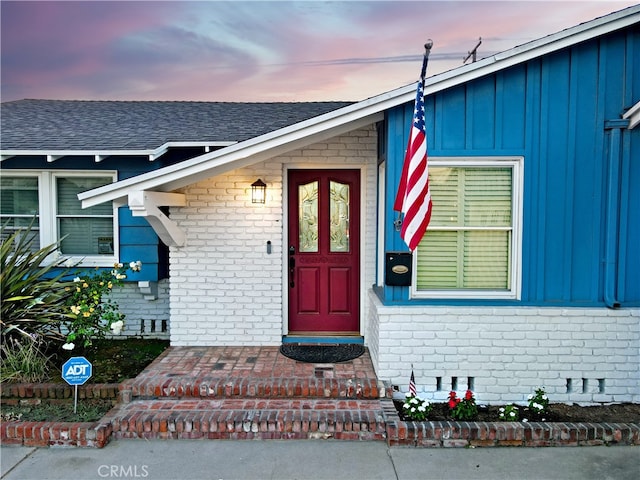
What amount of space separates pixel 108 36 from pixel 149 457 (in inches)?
265

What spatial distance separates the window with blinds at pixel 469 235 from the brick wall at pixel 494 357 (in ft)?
0.84

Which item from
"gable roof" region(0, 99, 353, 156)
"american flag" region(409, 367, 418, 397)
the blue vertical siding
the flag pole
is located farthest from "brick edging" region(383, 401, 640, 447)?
"gable roof" region(0, 99, 353, 156)

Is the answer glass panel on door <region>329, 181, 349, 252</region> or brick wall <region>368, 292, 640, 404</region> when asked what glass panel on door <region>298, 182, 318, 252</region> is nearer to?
glass panel on door <region>329, 181, 349, 252</region>

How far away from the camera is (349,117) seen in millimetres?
4125

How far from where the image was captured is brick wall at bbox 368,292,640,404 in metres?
4.24

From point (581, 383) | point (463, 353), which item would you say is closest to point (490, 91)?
point (463, 353)

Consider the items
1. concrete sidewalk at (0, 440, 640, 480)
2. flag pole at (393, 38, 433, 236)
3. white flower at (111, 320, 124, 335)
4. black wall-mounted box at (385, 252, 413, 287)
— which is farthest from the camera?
white flower at (111, 320, 124, 335)

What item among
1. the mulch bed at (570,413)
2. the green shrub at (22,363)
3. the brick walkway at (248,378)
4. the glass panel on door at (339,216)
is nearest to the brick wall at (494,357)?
the mulch bed at (570,413)

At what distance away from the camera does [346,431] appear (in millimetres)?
3645

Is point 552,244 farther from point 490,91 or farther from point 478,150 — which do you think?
point 490,91

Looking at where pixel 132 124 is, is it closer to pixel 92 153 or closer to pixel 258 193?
pixel 92 153

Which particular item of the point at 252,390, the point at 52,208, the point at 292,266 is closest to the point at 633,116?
the point at 292,266

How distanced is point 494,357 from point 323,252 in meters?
2.38

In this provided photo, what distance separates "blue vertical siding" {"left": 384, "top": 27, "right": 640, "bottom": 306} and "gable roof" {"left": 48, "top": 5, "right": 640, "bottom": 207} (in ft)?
0.58
